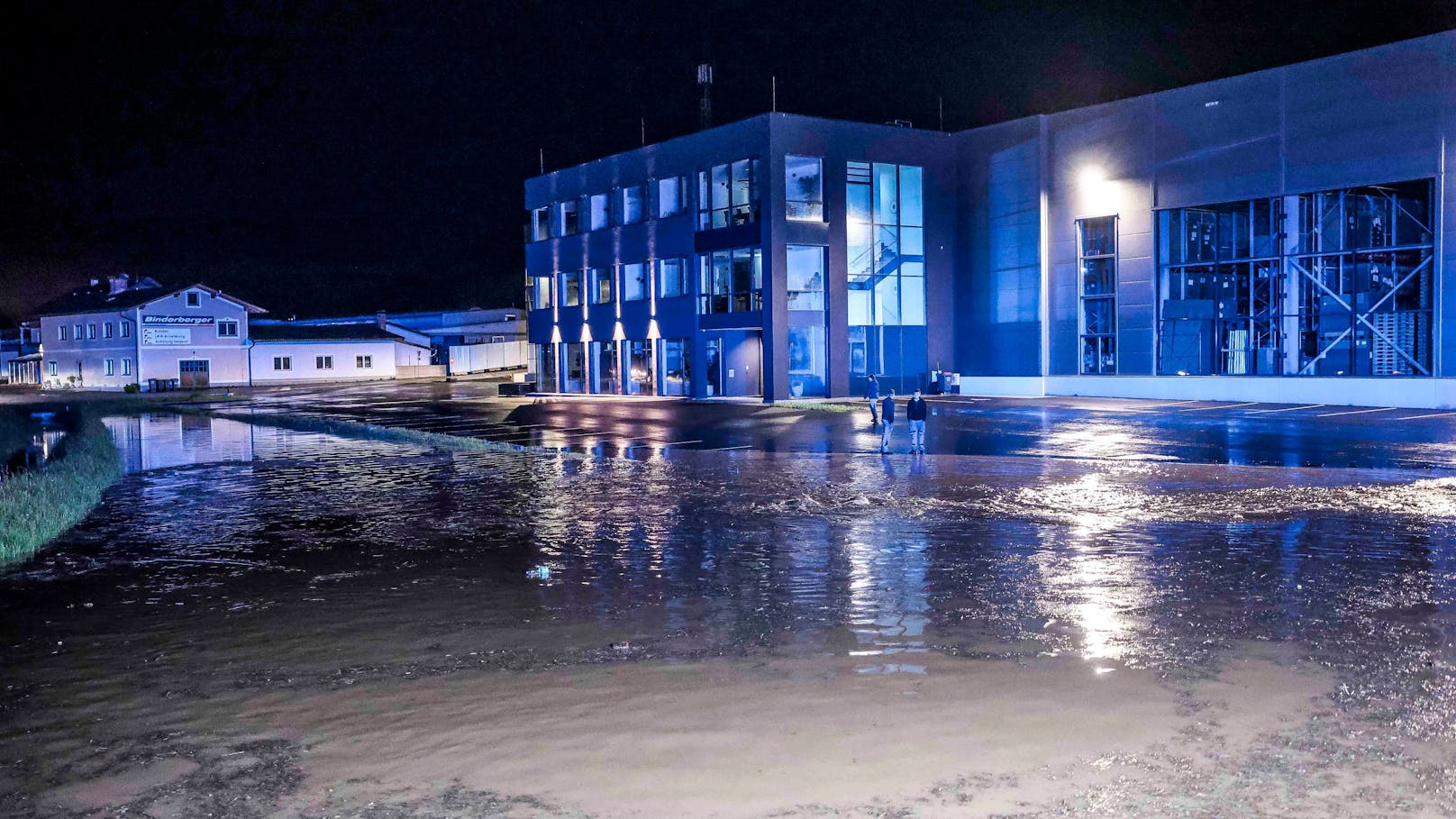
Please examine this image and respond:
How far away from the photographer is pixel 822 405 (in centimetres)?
4144

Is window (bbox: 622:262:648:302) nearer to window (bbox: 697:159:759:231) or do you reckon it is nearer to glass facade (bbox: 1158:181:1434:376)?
window (bbox: 697:159:759:231)

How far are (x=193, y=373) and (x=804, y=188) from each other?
55435 millimetres

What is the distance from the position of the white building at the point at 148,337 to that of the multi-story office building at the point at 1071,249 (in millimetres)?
41993

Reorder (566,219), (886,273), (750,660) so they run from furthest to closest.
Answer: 1. (566,219)
2. (886,273)
3. (750,660)

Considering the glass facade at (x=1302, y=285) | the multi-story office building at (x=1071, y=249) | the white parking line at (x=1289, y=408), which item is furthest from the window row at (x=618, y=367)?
the white parking line at (x=1289, y=408)

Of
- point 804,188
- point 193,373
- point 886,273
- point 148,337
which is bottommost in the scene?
point 193,373

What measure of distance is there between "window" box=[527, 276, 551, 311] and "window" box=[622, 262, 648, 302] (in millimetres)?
7510

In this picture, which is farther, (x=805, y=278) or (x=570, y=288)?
(x=570, y=288)

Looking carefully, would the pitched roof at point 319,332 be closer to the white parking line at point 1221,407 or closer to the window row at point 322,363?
the window row at point 322,363

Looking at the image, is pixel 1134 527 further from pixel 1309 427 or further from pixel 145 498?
pixel 1309 427

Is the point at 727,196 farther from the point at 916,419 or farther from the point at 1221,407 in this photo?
the point at 916,419

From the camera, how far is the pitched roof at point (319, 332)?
90.2 m

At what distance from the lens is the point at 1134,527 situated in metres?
13.1

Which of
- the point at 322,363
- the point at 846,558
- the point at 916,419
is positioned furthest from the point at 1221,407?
the point at 322,363
